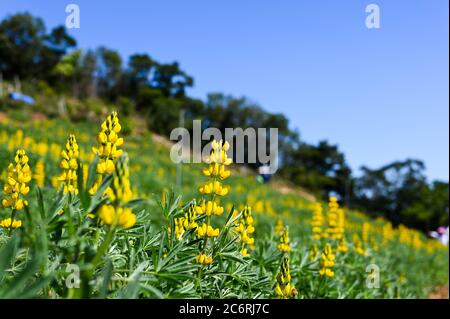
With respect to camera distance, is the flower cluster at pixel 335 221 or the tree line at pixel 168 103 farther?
the tree line at pixel 168 103

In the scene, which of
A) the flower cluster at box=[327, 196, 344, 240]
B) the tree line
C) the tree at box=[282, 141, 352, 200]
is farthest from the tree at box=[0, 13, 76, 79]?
the flower cluster at box=[327, 196, 344, 240]

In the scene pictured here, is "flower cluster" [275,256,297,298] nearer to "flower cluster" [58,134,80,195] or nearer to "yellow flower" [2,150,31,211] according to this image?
"flower cluster" [58,134,80,195]

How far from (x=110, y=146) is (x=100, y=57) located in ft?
126

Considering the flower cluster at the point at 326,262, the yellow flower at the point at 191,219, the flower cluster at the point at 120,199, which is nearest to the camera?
the flower cluster at the point at 120,199

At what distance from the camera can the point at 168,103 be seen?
32.8 m

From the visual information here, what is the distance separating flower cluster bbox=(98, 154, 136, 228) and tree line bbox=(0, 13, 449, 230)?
92.2 feet

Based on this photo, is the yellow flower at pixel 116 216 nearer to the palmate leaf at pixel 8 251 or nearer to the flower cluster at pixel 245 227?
the palmate leaf at pixel 8 251

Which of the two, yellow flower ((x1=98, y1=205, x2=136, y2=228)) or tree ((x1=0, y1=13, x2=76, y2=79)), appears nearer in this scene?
yellow flower ((x1=98, y1=205, x2=136, y2=228))

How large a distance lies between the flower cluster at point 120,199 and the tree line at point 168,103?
28.1 metres

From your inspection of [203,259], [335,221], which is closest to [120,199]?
[203,259]

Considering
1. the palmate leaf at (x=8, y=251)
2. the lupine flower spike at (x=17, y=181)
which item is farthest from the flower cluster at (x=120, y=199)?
the lupine flower spike at (x=17, y=181)

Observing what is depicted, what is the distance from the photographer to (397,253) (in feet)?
30.0

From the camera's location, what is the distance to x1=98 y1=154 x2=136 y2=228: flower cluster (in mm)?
957

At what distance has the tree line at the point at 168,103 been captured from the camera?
105ft
